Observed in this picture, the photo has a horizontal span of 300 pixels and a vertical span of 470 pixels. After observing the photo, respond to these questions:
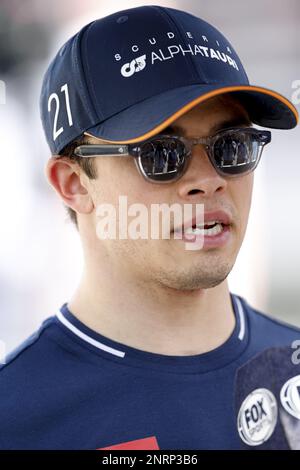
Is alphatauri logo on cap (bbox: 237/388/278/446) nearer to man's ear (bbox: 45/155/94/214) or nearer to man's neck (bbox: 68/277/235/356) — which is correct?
man's neck (bbox: 68/277/235/356)

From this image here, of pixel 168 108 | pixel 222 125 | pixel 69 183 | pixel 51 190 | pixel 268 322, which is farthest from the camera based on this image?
pixel 51 190

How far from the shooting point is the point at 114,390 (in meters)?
1.58

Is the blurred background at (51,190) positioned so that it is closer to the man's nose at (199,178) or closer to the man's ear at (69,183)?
the man's ear at (69,183)

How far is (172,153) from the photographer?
59.7 inches

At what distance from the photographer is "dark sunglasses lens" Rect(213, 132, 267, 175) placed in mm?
1558

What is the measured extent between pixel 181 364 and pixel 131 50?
2.40 ft

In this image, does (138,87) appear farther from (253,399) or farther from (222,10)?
(222,10)

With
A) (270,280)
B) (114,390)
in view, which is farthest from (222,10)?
(114,390)

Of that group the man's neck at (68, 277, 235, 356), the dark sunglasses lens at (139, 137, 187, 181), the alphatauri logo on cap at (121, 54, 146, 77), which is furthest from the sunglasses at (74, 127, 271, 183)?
the man's neck at (68, 277, 235, 356)

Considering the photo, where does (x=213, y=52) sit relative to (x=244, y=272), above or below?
above

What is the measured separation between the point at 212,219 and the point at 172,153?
0.17 metres

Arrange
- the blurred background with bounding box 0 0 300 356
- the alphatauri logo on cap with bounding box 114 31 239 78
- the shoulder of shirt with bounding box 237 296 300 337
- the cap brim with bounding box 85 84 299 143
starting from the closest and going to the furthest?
the cap brim with bounding box 85 84 299 143
the alphatauri logo on cap with bounding box 114 31 239 78
the shoulder of shirt with bounding box 237 296 300 337
the blurred background with bounding box 0 0 300 356

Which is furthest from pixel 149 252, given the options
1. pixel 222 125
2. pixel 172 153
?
pixel 222 125

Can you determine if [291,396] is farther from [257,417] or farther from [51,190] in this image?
[51,190]
